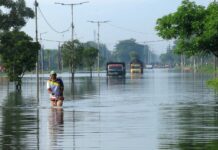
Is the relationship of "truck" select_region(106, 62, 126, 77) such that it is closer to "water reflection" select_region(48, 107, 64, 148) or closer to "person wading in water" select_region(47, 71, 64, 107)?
"water reflection" select_region(48, 107, 64, 148)

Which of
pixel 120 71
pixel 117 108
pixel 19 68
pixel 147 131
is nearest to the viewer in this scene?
pixel 147 131

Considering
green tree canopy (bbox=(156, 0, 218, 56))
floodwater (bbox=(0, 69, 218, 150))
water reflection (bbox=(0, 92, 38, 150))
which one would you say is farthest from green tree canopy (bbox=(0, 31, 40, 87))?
water reflection (bbox=(0, 92, 38, 150))

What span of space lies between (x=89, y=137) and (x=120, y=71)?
291 feet

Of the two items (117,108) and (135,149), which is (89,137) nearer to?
(135,149)

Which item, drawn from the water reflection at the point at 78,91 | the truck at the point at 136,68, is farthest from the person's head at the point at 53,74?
the truck at the point at 136,68

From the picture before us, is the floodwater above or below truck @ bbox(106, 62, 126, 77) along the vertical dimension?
below

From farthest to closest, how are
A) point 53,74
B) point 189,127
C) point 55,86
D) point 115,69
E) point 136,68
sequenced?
1. point 136,68
2. point 115,69
3. point 55,86
4. point 53,74
5. point 189,127

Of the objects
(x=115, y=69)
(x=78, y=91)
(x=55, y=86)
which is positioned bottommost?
(x=78, y=91)

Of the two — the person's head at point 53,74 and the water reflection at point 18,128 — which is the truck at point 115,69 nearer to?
the water reflection at point 18,128

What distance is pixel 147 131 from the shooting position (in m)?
18.9

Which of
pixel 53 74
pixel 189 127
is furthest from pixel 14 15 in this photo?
pixel 189 127

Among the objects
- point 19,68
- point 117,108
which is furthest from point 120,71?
point 117,108

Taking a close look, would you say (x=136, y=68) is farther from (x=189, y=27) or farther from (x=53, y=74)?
(x=53, y=74)

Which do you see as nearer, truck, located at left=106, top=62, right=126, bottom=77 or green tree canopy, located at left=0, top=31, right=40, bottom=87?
green tree canopy, located at left=0, top=31, right=40, bottom=87
